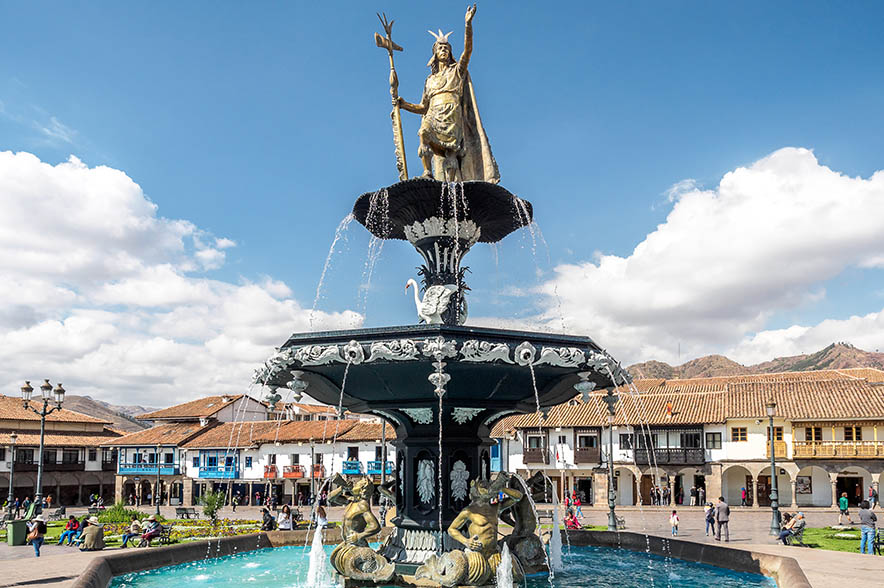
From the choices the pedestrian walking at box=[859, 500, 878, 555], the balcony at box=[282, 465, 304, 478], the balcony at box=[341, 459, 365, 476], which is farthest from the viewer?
the balcony at box=[282, 465, 304, 478]

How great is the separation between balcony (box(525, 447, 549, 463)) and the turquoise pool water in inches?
1475

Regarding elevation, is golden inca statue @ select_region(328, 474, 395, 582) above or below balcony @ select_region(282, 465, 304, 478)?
above

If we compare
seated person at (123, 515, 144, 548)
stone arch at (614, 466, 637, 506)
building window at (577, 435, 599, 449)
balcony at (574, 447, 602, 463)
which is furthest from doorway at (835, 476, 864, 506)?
seated person at (123, 515, 144, 548)

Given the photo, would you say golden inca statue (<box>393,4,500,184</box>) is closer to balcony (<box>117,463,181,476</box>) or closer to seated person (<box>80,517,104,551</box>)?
seated person (<box>80,517,104,551</box>)

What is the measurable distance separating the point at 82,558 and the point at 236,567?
346 cm

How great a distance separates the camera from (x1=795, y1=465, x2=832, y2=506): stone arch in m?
46.6

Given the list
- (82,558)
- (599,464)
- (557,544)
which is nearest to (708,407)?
(599,464)

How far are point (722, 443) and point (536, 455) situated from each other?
469 inches

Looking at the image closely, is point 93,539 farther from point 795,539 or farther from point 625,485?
point 625,485

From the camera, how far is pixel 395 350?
8992mm

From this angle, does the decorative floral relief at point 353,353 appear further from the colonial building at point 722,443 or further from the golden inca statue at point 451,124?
the colonial building at point 722,443

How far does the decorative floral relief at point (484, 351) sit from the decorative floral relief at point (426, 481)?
9.27 feet

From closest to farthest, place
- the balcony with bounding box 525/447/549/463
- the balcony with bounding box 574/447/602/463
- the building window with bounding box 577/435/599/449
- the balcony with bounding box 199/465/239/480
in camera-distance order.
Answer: the balcony with bounding box 574/447/602/463 < the building window with bounding box 577/435/599/449 < the balcony with bounding box 525/447/549/463 < the balcony with bounding box 199/465/239/480

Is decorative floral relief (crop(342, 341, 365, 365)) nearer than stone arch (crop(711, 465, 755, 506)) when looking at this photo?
Yes
